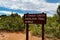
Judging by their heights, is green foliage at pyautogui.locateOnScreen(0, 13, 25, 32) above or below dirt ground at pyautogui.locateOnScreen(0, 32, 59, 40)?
above

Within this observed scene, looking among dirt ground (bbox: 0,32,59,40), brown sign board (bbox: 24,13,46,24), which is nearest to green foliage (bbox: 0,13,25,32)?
dirt ground (bbox: 0,32,59,40)

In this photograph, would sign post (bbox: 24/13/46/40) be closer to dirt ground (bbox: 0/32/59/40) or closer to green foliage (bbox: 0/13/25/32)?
dirt ground (bbox: 0/32/59/40)

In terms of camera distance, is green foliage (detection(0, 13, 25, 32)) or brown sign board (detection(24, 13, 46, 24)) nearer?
brown sign board (detection(24, 13, 46, 24))

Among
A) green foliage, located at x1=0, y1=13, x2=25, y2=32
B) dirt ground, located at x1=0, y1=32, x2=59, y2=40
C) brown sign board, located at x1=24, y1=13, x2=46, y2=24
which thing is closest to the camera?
brown sign board, located at x1=24, y1=13, x2=46, y2=24

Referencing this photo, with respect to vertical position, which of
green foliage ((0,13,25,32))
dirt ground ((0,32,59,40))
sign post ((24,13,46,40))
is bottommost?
dirt ground ((0,32,59,40))

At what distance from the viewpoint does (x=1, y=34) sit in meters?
20.4

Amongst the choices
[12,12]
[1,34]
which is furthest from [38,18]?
[12,12]

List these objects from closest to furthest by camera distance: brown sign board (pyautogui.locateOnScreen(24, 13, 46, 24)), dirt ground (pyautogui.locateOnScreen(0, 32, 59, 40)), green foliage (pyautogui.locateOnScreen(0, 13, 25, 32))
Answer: brown sign board (pyautogui.locateOnScreen(24, 13, 46, 24)) → dirt ground (pyautogui.locateOnScreen(0, 32, 59, 40)) → green foliage (pyautogui.locateOnScreen(0, 13, 25, 32))

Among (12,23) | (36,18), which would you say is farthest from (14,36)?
(36,18)

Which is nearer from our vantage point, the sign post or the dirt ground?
the sign post

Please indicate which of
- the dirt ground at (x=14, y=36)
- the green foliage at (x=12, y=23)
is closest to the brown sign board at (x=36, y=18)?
the dirt ground at (x=14, y=36)

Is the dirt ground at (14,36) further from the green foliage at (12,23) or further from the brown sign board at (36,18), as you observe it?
the brown sign board at (36,18)

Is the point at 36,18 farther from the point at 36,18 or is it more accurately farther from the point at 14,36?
the point at 14,36

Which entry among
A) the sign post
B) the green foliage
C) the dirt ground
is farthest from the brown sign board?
the green foliage
